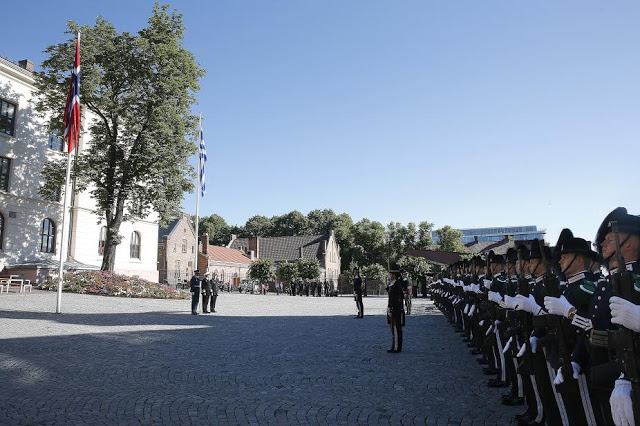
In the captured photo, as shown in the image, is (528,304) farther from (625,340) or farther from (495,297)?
(625,340)

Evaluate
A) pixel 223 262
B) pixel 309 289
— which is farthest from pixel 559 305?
pixel 223 262

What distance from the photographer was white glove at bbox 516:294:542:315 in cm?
499

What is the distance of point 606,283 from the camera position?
3797 millimetres

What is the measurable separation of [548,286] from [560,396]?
3.43 ft

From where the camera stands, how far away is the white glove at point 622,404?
304cm

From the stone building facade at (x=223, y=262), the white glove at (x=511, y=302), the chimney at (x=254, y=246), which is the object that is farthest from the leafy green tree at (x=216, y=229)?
the white glove at (x=511, y=302)

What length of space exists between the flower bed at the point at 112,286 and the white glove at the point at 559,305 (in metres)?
27.9

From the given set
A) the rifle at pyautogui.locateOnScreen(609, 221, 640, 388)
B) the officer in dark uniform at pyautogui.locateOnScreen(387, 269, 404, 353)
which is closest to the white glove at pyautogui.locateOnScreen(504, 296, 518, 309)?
the rifle at pyautogui.locateOnScreen(609, 221, 640, 388)

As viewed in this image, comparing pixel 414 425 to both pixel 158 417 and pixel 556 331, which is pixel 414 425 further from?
pixel 158 417

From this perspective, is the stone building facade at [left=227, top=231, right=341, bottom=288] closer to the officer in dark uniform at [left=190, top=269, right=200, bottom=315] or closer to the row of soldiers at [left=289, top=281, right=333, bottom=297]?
the row of soldiers at [left=289, top=281, right=333, bottom=297]

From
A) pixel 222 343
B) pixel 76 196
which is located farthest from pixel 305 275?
pixel 222 343

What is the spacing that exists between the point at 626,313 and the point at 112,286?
29.3 metres

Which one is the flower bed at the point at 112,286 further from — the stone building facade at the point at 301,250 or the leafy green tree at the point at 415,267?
the stone building facade at the point at 301,250

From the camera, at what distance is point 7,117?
34.8 meters
